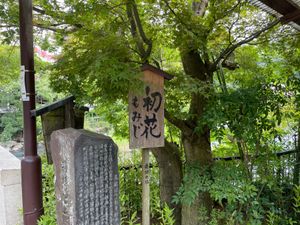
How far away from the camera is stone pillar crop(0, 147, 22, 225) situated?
275 centimetres

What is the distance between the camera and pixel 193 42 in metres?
2.65

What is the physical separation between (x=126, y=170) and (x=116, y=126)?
664 millimetres

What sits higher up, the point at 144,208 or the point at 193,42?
the point at 193,42

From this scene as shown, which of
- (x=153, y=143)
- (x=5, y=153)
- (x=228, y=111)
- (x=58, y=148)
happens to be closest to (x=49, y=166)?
(x=5, y=153)

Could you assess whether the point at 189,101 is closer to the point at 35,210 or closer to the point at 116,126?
the point at 116,126

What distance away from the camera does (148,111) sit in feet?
7.98

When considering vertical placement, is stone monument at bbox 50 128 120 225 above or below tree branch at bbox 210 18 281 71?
below

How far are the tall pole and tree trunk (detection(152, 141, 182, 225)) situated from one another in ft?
5.52

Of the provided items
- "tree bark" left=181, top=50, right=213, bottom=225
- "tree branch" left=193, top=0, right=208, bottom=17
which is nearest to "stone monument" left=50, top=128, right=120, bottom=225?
"tree bark" left=181, top=50, right=213, bottom=225

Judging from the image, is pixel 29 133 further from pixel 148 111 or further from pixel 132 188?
pixel 132 188

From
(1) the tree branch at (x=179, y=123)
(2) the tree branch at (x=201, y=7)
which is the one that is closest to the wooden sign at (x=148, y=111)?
(1) the tree branch at (x=179, y=123)

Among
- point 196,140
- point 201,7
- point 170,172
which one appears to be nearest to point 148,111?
point 196,140

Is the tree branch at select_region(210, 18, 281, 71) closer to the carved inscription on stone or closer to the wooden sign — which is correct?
the wooden sign

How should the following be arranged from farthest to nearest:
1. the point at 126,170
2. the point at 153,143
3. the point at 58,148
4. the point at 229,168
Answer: the point at 126,170 → the point at 229,168 → the point at 153,143 → the point at 58,148
